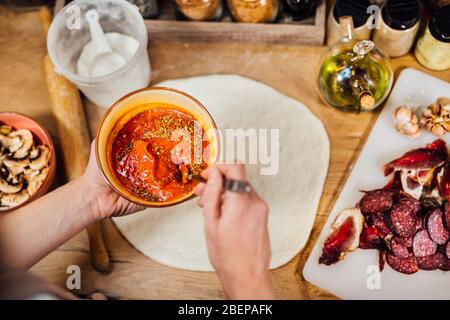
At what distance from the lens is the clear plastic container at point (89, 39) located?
3.66ft

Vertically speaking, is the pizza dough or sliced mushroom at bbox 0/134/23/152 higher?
sliced mushroom at bbox 0/134/23/152

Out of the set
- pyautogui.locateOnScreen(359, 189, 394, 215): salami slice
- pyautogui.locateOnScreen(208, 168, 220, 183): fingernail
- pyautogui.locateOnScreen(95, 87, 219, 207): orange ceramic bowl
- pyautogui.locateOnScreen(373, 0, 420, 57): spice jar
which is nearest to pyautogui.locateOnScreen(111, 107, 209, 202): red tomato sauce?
pyautogui.locateOnScreen(95, 87, 219, 207): orange ceramic bowl

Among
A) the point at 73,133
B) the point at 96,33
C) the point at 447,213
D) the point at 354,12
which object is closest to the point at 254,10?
the point at 354,12

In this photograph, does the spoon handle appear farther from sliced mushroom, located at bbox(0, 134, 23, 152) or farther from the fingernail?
the fingernail

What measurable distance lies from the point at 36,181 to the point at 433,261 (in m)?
0.83

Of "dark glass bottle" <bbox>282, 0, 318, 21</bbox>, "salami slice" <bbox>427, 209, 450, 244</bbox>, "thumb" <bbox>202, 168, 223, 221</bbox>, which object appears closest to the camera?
"thumb" <bbox>202, 168, 223, 221</bbox>

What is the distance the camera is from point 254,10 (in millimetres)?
1185

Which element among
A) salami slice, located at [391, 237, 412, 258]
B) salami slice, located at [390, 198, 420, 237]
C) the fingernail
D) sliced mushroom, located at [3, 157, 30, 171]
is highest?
the fingernail

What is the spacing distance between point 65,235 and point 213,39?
0.55 meters

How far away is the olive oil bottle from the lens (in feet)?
3.64

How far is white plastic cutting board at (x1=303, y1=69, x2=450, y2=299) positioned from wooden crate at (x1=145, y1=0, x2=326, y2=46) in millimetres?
222

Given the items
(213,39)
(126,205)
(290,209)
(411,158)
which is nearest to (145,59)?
(213,39)

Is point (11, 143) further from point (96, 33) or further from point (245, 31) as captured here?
point (245, 31)
